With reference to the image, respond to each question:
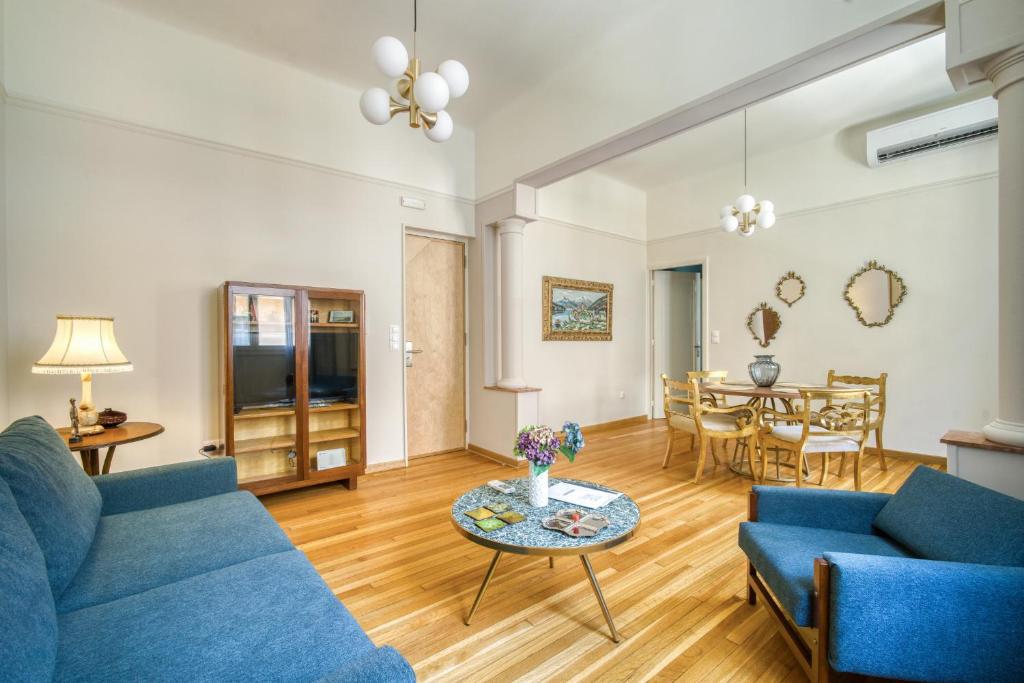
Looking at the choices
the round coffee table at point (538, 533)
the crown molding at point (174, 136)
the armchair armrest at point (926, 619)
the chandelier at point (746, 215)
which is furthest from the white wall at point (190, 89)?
the armchair armrest at point (926, 619)

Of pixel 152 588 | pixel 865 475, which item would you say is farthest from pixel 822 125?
pixel 152 588

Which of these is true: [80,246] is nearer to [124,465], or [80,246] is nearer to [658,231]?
[124,465]

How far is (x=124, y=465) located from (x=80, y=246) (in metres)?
1.47

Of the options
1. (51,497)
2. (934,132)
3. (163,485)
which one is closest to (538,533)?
(51,497)

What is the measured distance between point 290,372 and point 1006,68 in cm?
419

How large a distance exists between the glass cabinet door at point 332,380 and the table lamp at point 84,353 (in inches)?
46.4

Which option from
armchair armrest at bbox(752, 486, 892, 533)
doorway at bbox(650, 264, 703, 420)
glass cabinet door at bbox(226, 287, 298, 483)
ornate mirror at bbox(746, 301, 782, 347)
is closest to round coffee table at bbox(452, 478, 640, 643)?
armchair armrest at bbox(752, 486, 892, 533)

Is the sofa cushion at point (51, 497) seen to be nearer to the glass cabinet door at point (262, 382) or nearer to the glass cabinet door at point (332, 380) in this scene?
the glass cabinet door at point (262, 382)

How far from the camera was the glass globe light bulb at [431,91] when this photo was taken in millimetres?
2146

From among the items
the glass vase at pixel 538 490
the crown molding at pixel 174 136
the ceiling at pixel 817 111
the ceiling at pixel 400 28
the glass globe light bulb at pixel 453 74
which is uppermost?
the ceiling at pixel 400 28

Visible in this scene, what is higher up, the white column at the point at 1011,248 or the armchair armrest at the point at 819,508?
the white column at the point at 1011,248

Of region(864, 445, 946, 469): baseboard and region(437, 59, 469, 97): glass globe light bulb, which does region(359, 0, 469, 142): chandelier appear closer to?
region(437, 59, 469, 97): glass globe light bulb

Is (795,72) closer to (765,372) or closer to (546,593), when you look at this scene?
(765,372)

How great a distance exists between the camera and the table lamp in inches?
93.1
